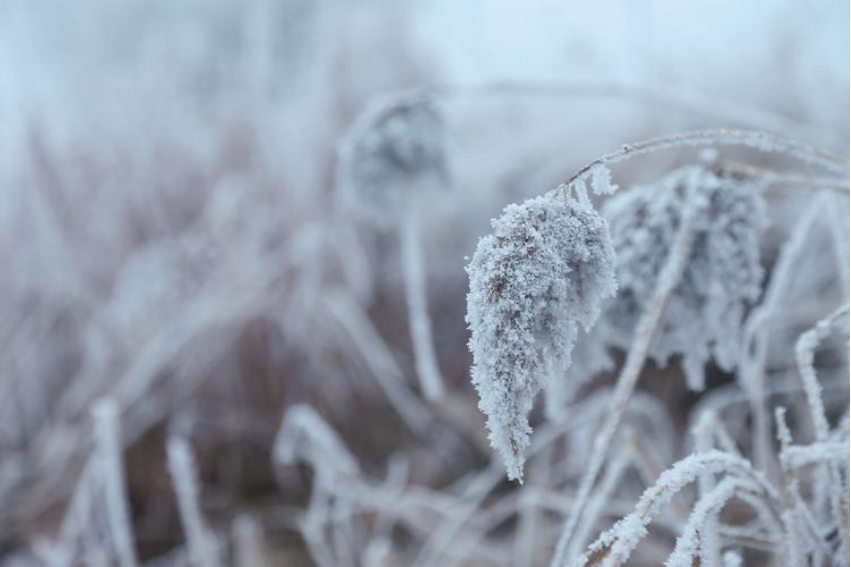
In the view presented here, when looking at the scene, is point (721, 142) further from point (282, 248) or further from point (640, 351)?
point (282, 248)

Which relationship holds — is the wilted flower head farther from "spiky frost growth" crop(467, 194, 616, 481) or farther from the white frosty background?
"spiky frost growth" crop(467, 194, 616, 481)

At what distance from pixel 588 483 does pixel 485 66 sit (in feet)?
4.45

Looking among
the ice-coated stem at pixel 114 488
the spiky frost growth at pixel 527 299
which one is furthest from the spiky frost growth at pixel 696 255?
the ice-coated stem at pixel 114 488

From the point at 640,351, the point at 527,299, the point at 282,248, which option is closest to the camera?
the point at 527,299

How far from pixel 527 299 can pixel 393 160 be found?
497 mm

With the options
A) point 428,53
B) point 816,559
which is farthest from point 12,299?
point 816,559

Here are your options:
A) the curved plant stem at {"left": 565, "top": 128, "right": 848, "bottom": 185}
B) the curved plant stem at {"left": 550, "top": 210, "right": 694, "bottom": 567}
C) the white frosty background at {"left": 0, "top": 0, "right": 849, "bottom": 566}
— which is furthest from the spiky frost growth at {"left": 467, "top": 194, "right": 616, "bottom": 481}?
the white frosty background at {"left": 0, "top": 0, "right": 849, "bottom": 566}

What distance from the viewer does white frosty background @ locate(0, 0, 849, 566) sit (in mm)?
1067

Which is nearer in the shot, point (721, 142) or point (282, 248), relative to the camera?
point (721, 142)

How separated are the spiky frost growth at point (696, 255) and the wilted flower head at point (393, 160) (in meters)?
0.28

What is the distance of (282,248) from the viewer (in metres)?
1.45

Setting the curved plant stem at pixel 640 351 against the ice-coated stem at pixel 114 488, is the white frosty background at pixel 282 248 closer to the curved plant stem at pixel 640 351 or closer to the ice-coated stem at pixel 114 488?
the ice-coated stem at pixel 114 488

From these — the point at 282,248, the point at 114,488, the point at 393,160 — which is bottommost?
the point at 114,488

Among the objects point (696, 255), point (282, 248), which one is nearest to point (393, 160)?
point (696, 255)
